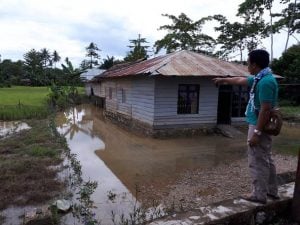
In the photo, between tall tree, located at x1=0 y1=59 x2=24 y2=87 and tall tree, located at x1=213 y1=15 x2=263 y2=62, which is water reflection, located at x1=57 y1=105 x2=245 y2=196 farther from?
tall tree, located at x1=0 y1=59 x2=24 y2=87

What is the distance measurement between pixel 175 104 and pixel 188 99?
78 centimetres

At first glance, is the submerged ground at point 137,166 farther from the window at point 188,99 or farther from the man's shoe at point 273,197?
the man's shoe at point 273,197

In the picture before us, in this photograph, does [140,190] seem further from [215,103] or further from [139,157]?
[215,103]

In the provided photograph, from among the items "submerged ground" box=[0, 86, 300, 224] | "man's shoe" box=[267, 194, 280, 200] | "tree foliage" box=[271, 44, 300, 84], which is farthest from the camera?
"tree foliage" box=[271, 44, 300, 84]

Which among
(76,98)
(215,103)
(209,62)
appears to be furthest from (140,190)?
(76,98)

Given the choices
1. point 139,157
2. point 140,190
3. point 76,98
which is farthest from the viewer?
point 76,98

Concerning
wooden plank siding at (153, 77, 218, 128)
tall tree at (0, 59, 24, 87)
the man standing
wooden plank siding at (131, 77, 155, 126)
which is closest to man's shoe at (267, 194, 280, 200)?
the man standing

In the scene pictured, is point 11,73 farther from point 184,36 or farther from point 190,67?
point 190,67

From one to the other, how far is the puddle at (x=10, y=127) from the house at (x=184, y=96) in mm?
5352

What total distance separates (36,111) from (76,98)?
41.3 feet

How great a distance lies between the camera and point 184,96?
13.5 m

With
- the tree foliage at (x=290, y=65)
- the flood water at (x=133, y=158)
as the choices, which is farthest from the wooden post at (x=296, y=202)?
the tree foliage at (x=290, y=65)

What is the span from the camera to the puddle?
13.7 meters

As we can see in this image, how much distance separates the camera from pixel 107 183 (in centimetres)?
723
